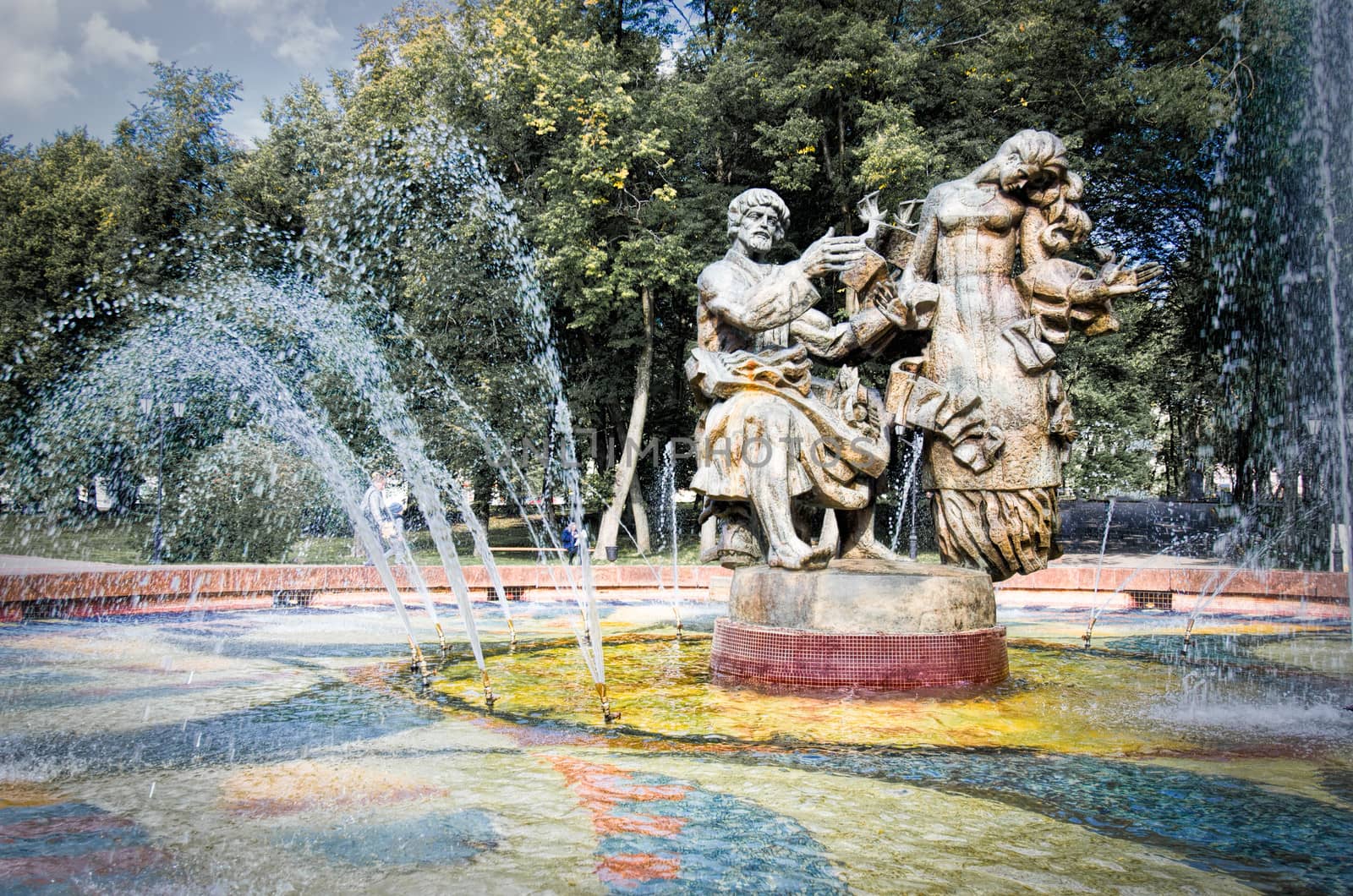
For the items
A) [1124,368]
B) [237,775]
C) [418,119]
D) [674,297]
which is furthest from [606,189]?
[237,775]

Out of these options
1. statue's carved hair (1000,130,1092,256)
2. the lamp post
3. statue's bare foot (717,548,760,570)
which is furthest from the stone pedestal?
the lamp post

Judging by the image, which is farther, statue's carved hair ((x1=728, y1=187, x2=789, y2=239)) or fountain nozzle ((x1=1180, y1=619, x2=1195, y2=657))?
fountain nozzle ((x1=1180, y1=619, x2=1195, y2=657))

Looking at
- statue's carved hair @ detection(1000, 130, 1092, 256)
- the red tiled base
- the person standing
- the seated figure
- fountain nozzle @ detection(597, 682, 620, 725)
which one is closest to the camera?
fountain nozzle @ detection(597, 682, 620, 725)

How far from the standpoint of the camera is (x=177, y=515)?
16188 mm

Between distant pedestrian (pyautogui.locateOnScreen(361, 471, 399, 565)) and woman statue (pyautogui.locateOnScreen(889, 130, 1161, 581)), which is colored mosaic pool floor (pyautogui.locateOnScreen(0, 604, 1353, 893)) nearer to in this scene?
woman statue (pyautogui.locateOnScreen(889, 130, 1161, 581))

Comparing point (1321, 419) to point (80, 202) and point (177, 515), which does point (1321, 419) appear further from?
point (80, 202)

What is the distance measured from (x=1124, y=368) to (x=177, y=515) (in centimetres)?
1842

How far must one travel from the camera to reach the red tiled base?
18.7 feet

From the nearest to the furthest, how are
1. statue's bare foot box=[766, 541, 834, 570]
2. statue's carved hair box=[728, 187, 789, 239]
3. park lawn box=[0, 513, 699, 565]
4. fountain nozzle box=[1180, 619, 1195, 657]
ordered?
statue's bare foot box=[766, 541, 834, 570] → statue's carved hair box=[728, 187, 789, 239] → fountain nozzle box=[1180, 619, 1195, 657] → park lawn box=[0, 513, 699, 565]

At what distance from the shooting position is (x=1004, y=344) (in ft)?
Answer: 21.0

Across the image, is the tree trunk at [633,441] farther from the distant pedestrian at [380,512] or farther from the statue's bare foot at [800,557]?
the statue's bare foot at [800,557]

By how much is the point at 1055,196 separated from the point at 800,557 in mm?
2885

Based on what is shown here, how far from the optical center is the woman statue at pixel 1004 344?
6.31 meters

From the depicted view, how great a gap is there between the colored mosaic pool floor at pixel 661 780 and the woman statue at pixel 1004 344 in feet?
3.37
